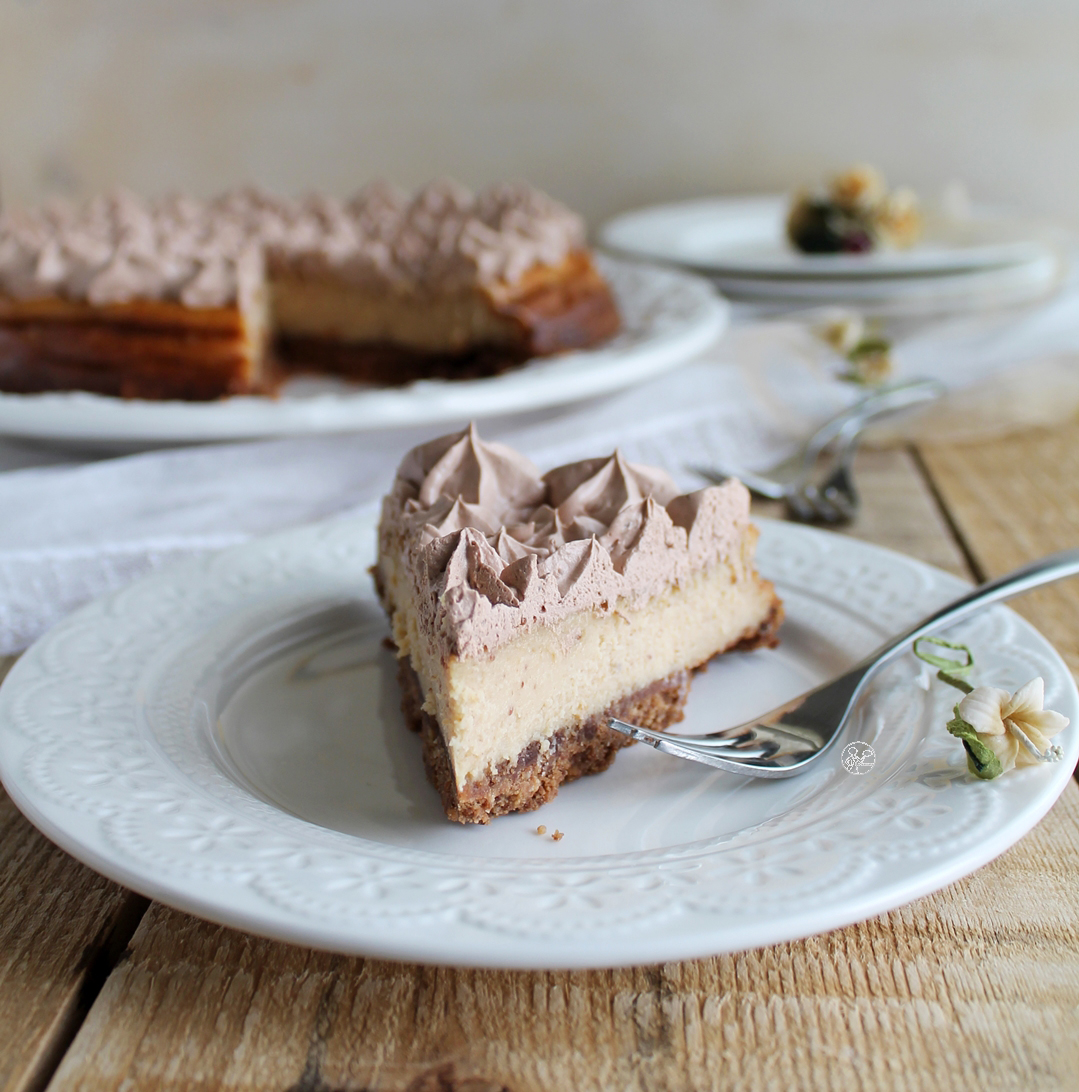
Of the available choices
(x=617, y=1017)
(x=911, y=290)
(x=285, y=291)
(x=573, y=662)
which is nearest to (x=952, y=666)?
(x=573, y=662)

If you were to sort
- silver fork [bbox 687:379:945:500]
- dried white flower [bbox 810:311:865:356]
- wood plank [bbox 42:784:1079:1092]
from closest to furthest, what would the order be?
wood plank [bbox 42:784:1079:1092] → silver fork [bbox 687:379:945:500] → dried white flower [bbox 810:311:865:356]

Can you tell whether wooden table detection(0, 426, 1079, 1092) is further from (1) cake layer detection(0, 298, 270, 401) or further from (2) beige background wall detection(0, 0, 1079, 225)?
(2) beige background wall detection(0, 0, 1079, 225)

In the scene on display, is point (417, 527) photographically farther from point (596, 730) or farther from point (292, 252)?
point (292, 252)

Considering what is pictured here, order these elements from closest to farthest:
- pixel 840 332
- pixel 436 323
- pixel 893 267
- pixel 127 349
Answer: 1. pixel 127 349
2. pixel 840 332
3. pixel 436 323
4. pixel 893 267

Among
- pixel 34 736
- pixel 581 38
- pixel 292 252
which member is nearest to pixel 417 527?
pixel 34 736

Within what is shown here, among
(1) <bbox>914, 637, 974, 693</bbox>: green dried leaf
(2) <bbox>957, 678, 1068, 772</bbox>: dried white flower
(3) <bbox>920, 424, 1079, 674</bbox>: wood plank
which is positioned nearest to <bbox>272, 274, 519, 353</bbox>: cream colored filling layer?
(3) <bbox>920, 424, 1079, 674</bbox>: wood plank

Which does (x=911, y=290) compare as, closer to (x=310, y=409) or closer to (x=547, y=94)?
(x=547, y=94)
